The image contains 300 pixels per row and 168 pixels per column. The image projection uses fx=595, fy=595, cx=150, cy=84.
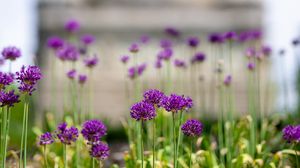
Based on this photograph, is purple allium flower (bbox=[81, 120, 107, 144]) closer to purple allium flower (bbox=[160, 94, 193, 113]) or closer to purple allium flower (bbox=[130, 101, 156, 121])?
purple allium flower (bbox=[130, 101, 156, 121])

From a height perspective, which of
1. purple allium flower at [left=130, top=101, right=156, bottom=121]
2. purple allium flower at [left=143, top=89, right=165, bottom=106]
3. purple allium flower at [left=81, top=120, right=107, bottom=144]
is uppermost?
purple allium flower at [left=143, top=89, right=165, bottom=106]

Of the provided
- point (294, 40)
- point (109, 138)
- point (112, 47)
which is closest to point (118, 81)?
point (112, 47)

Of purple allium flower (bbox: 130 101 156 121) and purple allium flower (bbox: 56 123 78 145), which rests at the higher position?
purple allium flower (bbox: 130 101 156 121)

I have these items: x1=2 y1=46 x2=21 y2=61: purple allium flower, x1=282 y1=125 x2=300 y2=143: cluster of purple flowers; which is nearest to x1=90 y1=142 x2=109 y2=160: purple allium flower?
x1=282 y1=125 x2=300 y2=143: cluster of purple flowers

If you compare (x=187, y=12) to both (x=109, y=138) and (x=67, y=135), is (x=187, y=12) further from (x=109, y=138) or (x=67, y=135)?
(x=67, y=135)

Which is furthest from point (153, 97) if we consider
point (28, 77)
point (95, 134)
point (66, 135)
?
point (28, 77)

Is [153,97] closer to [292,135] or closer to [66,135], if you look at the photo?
[66,135]

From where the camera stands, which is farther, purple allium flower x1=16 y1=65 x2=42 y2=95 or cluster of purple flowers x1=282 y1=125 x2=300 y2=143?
cluster of purple flowers x1=282 y1=125 x2=300 y2=143

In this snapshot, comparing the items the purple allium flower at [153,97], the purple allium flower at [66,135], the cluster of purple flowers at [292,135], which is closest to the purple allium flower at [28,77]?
the purple allium flower at [66,135]

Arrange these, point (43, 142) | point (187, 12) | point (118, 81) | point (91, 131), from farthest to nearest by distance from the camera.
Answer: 1. point (187, 12)
2. point (118, 81)
3. point (43, 142)
4. point (91, 131)

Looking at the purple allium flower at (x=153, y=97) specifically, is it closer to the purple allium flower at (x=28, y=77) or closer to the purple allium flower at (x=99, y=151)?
the purple allium flower at (x=99, y=151)

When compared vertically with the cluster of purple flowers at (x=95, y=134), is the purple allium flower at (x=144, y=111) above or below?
above
